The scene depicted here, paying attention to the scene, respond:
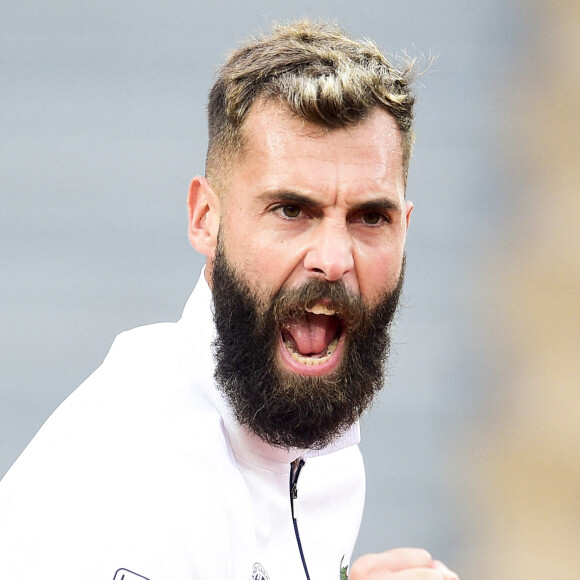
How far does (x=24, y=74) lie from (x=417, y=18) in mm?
2661

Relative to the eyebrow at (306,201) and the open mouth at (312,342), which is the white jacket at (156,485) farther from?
the eyebrow at (306,201)

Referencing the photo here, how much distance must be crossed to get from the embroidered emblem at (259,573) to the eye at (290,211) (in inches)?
27.7

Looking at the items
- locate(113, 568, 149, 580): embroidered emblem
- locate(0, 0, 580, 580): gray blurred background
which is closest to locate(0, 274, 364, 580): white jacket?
locate(113, 568, 149, 580): embroidered emblem

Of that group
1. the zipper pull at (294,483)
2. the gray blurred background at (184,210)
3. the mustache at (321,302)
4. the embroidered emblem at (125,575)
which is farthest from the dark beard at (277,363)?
the gray blurred background at (184,210)

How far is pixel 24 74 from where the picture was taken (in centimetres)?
759

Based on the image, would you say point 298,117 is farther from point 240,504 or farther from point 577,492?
point 577,492

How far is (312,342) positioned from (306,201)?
303mm

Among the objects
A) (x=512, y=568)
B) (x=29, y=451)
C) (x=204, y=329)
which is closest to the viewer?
(x=29, y=451)

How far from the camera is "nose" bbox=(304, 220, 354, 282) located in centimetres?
235

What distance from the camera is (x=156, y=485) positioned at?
211 cm

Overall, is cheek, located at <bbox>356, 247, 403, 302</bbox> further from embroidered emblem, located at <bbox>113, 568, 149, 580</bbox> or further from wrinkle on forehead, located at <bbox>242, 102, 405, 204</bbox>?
embroidered emblem, located at <bbox>113, 568, 149, 580</bbox>

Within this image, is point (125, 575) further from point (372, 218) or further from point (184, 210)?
point (184, 210)

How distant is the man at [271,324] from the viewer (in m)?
2.24

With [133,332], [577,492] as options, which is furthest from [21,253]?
[133,332]
